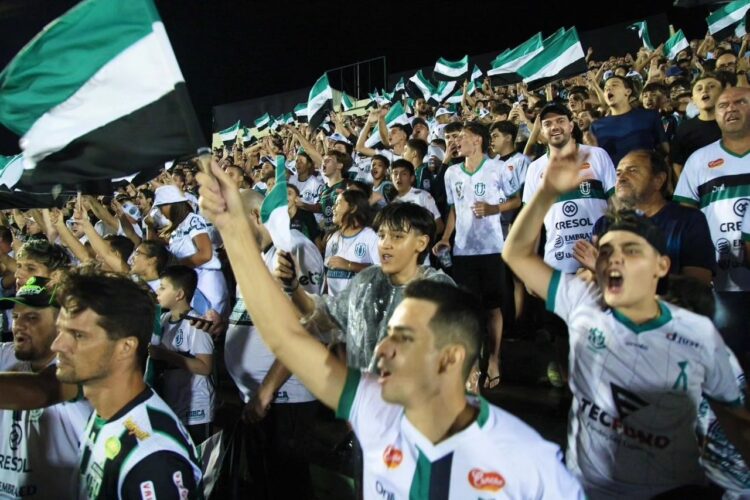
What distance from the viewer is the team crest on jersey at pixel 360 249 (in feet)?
16.4

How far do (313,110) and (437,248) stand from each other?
6.40 m

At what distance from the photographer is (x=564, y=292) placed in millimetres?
2814

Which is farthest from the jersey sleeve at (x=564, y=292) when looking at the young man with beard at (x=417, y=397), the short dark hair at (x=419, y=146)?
the short dark hair at (x=419, y=146)

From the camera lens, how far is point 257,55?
30.0m

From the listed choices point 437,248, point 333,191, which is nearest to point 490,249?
point 437,248

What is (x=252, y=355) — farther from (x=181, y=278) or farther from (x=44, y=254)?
(x=44, y=254)

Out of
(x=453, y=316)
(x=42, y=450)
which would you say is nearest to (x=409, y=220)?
(x=453, y=316)

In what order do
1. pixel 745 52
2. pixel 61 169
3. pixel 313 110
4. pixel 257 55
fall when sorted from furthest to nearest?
pixel 257 55
pixel 313 110
pixel 745 52
pixel 61 169

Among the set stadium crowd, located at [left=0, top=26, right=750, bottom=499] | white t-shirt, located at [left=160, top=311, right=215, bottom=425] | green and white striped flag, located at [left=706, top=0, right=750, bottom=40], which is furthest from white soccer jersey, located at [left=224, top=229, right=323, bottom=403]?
green and white striped flag, located at [left=706, top=0, right=750, bottom=40]

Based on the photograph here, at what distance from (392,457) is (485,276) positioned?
13.2 feet

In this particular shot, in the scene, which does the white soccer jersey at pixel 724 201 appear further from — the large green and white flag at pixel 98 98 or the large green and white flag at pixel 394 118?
the large green and white flag at pixel 394 118

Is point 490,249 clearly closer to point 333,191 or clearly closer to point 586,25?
point 333,191

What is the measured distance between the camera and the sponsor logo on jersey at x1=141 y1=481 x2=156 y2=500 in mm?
2129

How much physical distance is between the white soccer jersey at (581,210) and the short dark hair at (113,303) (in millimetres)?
3082
